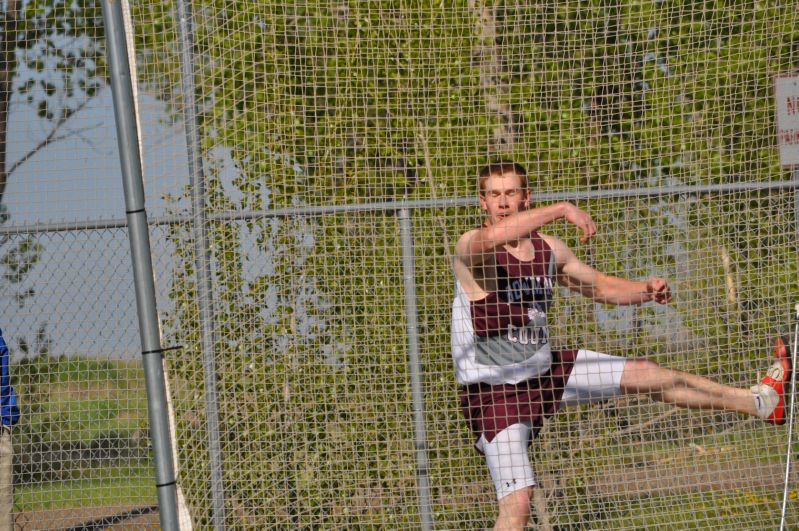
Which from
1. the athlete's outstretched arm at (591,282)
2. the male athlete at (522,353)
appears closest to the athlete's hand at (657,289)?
the male athlete at (522,353)

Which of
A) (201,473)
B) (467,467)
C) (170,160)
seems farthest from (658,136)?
(201,473)

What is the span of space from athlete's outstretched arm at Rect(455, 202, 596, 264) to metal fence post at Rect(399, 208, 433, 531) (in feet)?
1.23

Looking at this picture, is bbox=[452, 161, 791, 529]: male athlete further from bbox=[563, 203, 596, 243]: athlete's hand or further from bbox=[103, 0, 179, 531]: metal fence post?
bbox=[103, 0, 179, 531]: metal fence post

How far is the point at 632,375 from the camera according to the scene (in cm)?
403

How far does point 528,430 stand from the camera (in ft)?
13.0

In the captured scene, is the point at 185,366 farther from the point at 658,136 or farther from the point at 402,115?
the point at 658,136

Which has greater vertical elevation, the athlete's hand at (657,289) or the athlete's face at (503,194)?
the athlete's face at (503,194)

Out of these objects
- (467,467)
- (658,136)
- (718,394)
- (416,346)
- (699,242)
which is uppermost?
(658,136)

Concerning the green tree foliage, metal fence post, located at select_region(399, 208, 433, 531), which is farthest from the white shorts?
the green tree foliage

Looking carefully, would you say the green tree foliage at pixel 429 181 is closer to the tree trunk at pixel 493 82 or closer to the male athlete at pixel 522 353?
the tree trunk at pixel 493 82

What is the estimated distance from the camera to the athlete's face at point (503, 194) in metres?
3.95

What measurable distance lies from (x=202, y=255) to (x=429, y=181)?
137 centimetres

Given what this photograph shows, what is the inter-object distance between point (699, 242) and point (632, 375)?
0.96 meters

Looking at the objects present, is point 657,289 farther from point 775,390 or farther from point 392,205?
point 392,205
